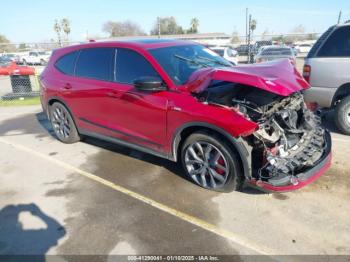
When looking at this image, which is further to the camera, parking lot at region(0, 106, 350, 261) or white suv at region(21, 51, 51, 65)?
white suv at region(21, 51, 51, 65)

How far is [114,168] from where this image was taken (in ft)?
15.0

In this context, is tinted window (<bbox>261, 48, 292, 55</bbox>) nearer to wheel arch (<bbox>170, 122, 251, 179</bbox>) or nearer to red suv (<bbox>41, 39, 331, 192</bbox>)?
red suv (<bbox>41, 39, 331, 192</bbox>)

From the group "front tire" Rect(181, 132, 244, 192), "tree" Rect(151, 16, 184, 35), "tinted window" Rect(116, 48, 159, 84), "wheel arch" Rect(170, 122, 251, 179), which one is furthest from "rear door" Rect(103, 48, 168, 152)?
"tree" Rect(151, 16, 184, 35)

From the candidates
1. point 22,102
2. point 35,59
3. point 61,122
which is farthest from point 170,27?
point 61,122

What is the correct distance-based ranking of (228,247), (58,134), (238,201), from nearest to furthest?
(228,247), (238,201), (58,134)

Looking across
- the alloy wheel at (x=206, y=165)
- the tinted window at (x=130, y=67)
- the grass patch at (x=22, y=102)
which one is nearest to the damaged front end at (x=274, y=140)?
the alloy wheel at (x=206, y=165)

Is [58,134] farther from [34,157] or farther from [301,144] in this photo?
[301,144]

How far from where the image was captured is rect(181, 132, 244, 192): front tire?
3.38 m

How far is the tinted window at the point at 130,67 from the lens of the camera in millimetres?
3920

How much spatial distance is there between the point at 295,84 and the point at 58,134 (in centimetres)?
443

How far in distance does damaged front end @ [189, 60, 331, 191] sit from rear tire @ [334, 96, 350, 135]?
1910 millimetres

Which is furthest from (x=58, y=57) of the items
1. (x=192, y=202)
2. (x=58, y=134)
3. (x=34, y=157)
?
(x=192, y=202)

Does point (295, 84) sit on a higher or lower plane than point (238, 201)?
higher

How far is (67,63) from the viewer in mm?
5211
